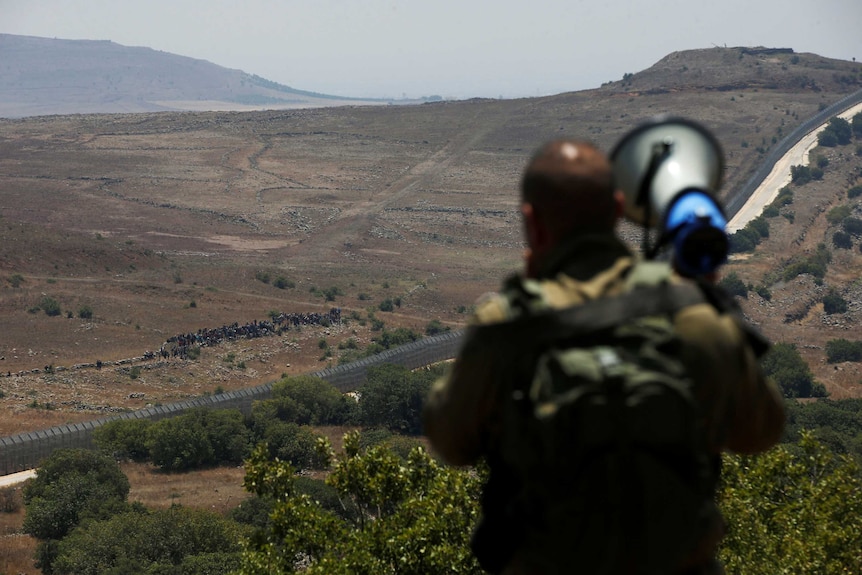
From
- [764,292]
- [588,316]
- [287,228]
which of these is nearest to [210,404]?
[588,316]

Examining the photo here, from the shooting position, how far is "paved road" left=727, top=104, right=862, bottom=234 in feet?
316

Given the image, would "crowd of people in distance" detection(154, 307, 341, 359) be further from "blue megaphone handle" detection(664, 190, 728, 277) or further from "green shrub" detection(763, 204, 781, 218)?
"blue megaphone handle" detection(664, 190, 728, 277)

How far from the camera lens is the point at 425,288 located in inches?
3027

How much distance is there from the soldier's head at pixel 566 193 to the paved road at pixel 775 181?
85663 mm

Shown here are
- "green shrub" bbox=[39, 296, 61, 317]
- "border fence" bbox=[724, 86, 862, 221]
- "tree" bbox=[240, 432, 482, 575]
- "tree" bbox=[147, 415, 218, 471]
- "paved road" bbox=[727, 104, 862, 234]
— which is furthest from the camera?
"border fence" bbox=[724, 86, 862, 221]

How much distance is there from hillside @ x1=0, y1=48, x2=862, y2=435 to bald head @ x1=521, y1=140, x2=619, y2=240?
139ft

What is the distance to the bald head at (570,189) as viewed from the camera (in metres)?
3.02

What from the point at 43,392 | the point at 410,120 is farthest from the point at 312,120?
the point at 43,392

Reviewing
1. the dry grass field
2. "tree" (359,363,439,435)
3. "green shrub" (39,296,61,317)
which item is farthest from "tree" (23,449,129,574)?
"green shrub" (39,296,61,317)

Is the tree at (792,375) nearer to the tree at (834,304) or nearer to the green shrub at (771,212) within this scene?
the tree at (834,304)

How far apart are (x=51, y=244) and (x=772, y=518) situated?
239 ft

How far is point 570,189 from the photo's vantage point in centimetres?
304

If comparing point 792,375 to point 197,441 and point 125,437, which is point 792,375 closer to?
point 197,441

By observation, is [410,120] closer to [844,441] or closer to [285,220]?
[285,220]
